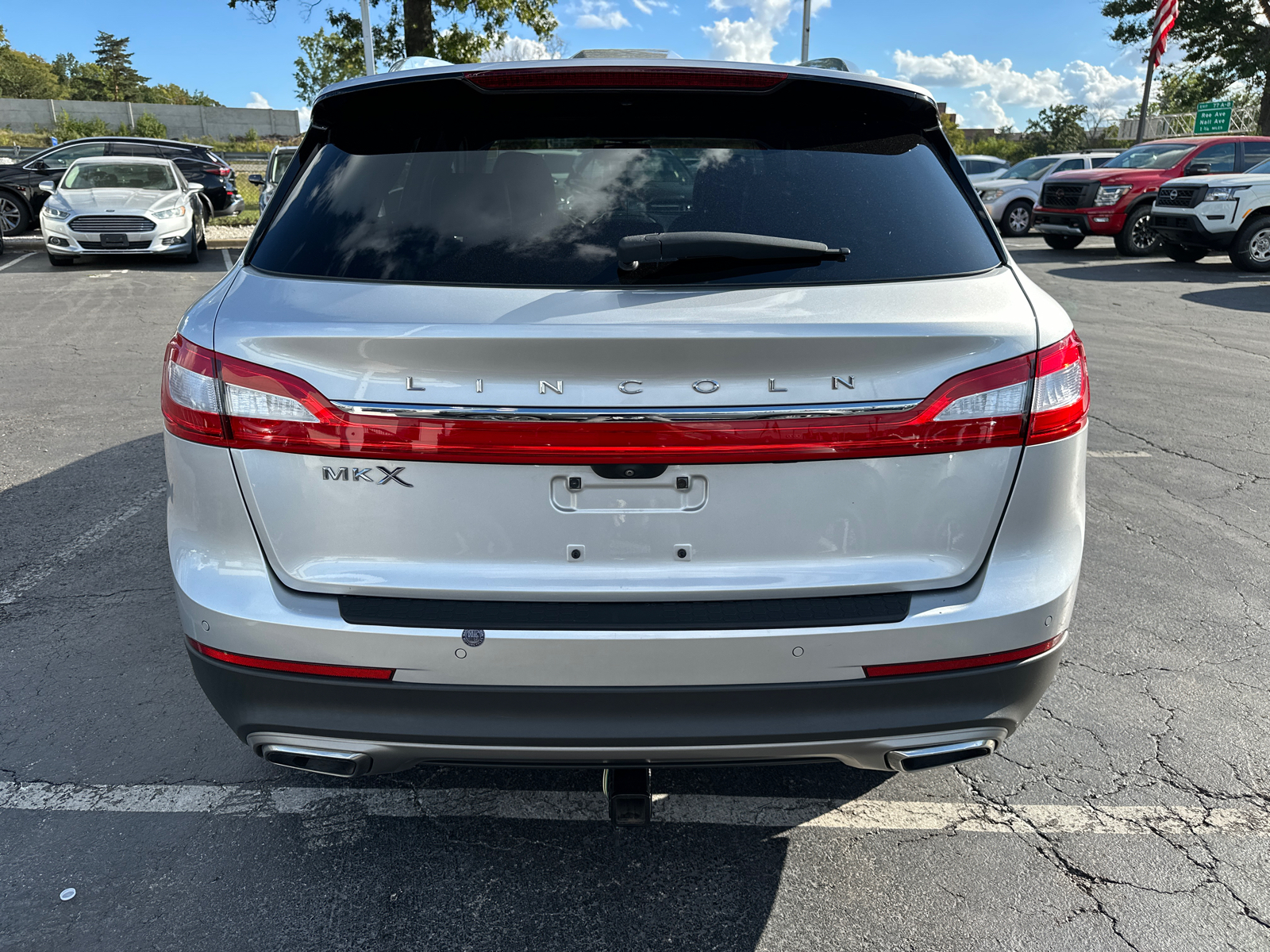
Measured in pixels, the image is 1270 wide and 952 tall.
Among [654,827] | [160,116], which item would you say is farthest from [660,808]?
[160,116]

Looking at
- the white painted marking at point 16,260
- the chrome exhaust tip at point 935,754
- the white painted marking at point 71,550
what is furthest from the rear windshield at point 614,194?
the white painted marking at point 16,260

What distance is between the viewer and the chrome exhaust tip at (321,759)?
2.08m

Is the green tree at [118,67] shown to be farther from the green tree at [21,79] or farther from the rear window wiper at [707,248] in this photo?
the rear window wiper at [707,248]

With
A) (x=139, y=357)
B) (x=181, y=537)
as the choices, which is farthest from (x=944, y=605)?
(x=139, y=357)

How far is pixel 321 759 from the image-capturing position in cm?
210

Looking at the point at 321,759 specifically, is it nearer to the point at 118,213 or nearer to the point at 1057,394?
the point at 1057,394

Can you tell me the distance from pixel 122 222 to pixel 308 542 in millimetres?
14880

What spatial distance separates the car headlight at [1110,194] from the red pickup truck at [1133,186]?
1 centimetres

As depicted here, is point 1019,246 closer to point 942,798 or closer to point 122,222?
point 122,222

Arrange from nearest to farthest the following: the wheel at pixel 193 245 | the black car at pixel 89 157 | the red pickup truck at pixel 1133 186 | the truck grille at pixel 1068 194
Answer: the wheel at pixel 193 245, the red pickup truck at pixel 1133 186, the black car at pixel 89 157, the truck grille at pixel 1068 194

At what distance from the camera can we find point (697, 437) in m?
1.88

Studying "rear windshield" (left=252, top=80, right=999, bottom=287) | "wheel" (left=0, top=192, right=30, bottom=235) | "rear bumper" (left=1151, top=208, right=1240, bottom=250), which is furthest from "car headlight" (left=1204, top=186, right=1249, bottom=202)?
"wheel" (left=0, top=192, right=30, bottom=235)

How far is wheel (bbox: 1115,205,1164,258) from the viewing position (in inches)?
691

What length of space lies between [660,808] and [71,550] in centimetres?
329
